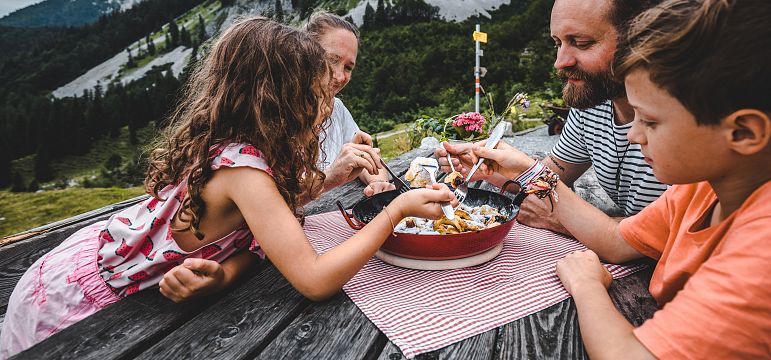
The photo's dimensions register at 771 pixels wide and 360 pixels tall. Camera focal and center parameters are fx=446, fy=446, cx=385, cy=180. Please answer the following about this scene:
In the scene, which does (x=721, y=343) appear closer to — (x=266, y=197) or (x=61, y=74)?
(x=266, y=197)

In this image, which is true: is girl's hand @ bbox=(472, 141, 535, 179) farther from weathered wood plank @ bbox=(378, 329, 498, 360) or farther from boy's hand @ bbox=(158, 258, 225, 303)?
boy's hand @ bbox=(158, 258, 225, 303)

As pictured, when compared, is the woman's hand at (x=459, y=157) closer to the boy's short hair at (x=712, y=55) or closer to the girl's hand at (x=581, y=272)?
the girl's hand at (x=581, y=272)

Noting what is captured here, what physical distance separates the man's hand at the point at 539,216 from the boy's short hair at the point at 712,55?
2.61 ft

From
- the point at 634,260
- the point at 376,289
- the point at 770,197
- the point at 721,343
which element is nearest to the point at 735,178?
the point at 770,197

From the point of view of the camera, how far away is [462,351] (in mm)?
977

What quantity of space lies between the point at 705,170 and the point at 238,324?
1.13m

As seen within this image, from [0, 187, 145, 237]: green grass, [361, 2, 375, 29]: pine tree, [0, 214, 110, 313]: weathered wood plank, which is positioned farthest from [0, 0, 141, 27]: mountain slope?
[0, 214, 110, 313]: weathered wood plank

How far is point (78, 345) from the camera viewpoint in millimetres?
1050

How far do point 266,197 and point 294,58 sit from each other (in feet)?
1.81

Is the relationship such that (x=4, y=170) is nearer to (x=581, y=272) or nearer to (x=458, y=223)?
(x=458, y=223)

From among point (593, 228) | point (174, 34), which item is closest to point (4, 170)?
point (593, 228)

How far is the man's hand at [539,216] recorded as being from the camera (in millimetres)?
1662

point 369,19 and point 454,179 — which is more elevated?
point 369,19

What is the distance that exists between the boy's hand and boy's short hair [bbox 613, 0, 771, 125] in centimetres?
118
